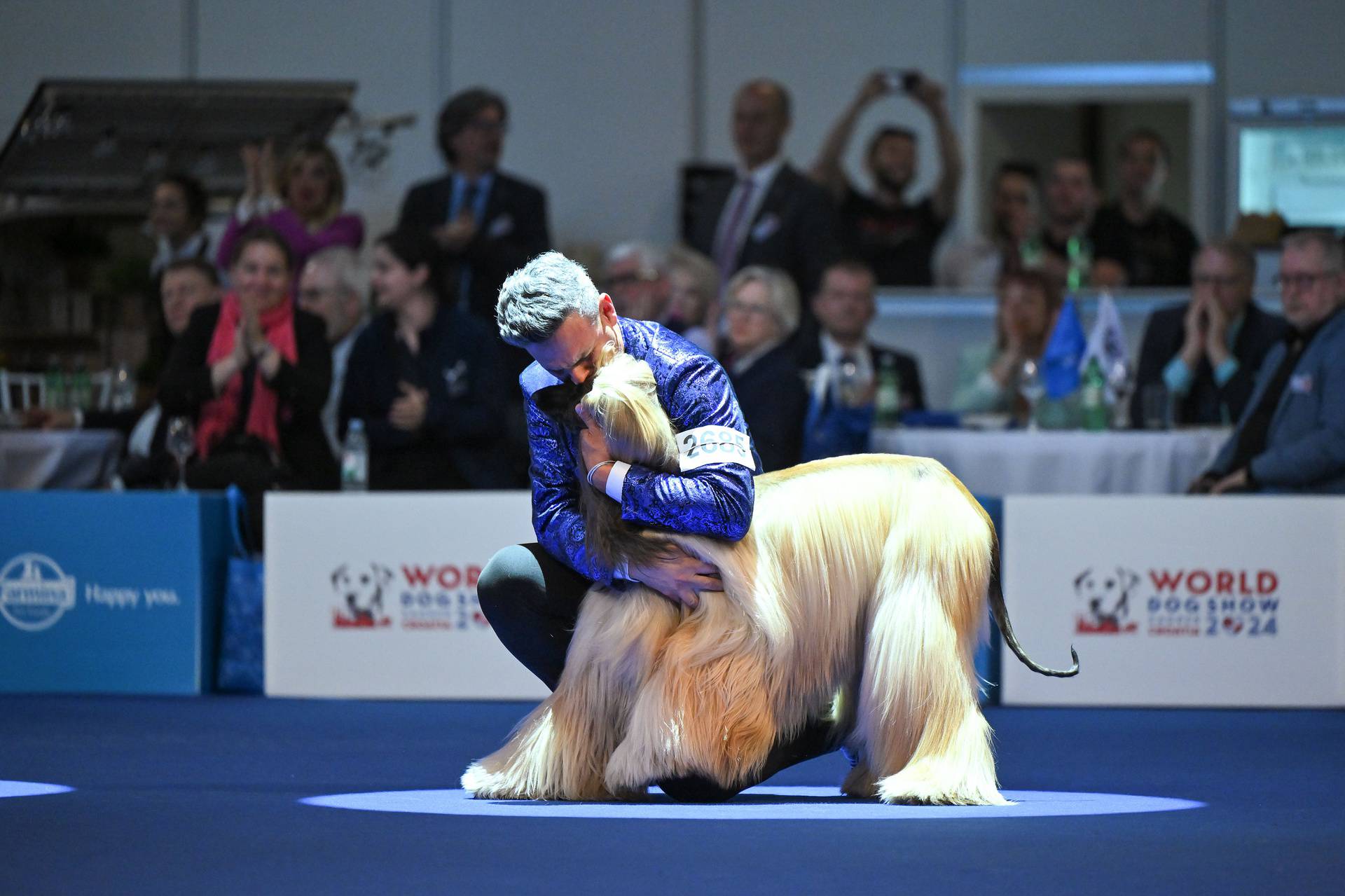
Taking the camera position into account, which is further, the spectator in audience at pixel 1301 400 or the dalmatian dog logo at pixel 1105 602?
the spectator in audience at pixel 1301 400

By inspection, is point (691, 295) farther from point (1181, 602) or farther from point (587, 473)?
point (587, 473)

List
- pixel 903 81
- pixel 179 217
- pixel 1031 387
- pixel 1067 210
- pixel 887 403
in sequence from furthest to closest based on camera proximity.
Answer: pixel 903 81, pixel 1067 210, pixel 179 217, pixel 887 403, pixel 1031 387

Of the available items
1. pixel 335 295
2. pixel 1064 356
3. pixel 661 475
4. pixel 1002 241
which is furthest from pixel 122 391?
pixel 661 475

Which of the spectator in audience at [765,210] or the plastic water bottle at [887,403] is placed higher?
the spectator in audience at [765,210]

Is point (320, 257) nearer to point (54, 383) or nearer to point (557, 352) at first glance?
point (54, 383)

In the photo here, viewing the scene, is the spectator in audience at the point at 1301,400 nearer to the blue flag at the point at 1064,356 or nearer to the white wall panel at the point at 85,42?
the blue flag at the point at 1064,356

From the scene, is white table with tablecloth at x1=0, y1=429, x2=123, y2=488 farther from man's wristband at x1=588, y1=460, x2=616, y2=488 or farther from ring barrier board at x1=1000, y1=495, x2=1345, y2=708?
man's wristband at x1=588, y1=460, x2=616, y2=488

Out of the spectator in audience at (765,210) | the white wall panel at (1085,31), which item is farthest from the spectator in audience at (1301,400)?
the white wall panel at (1085,31)

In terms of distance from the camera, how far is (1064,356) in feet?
21.7

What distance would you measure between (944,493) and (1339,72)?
6908mm

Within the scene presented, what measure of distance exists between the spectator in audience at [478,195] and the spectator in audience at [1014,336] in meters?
1.92

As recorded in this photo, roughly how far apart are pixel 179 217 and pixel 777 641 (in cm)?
529

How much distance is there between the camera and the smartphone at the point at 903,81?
341 inches

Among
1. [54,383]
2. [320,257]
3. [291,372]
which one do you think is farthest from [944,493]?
[54,383]
